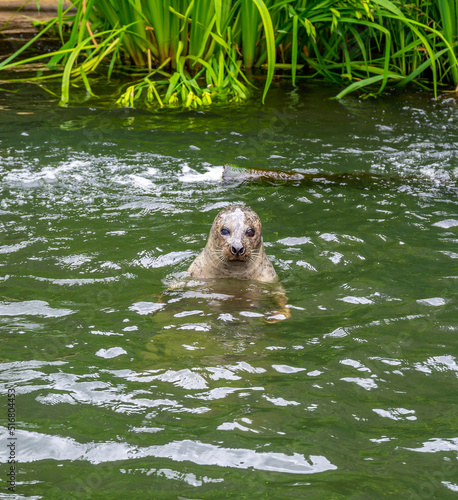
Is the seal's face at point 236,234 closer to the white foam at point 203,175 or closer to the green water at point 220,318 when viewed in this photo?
the green water at point 220,318

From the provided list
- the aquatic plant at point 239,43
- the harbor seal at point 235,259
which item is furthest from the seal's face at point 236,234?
the aquatic plant at point 239,43

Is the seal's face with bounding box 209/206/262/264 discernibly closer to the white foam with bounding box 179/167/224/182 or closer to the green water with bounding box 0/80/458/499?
the green water with bounding box 0/80/458/499

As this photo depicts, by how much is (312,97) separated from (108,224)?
498cm

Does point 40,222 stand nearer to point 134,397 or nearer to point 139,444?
point 134,397

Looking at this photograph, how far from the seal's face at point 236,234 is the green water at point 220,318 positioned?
29 centimetres

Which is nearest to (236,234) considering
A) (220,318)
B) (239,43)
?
(220,318)

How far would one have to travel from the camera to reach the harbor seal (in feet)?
Answer: 18.0

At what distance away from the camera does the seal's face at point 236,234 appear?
5.41 meters

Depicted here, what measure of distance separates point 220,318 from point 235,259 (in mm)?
767

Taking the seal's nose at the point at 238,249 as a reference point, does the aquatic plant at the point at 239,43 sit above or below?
above

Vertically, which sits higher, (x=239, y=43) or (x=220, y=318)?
(x=239, y=43)

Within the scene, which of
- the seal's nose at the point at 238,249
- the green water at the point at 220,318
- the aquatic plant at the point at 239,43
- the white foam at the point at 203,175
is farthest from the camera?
the aquatic plant at the point at 239,43

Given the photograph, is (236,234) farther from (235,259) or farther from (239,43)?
(239,43)

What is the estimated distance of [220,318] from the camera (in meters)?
4.77
